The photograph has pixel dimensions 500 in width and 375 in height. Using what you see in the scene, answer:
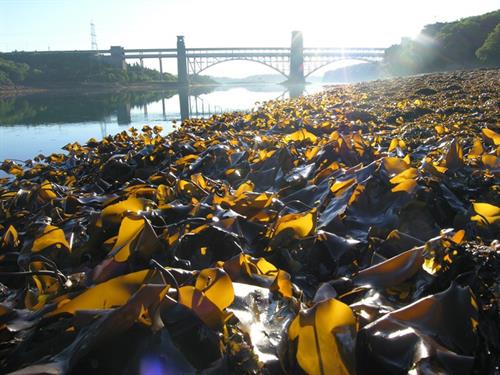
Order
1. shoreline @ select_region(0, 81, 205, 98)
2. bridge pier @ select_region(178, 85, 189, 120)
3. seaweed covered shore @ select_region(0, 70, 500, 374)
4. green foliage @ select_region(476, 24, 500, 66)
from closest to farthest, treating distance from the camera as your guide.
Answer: seaweed covered shore @ select_region(0, 70, 500, 374)
bridge pier @ select_region(178, 85, 189, 120)
green foliage @ select_region(476, 24, 500, 66)
shoreline @ select_region(0, 81, 205, 98)

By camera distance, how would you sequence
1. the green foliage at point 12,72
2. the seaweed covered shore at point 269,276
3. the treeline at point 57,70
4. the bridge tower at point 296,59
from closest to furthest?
the seaweed covered shore at point 269,276 < the green foliage at point 12,72 < the treeline at point 57,70 < the bridge tower at point 296,59

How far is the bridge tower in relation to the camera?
49.8 meters

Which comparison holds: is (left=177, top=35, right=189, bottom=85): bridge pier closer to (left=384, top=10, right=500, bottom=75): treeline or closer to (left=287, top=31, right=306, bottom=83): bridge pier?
(left=287, top=31, right=306, bottom=83): bridge pier

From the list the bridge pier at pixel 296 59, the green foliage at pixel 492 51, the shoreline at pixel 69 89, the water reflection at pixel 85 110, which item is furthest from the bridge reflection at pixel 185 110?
the bridge pier at pixel 296 59

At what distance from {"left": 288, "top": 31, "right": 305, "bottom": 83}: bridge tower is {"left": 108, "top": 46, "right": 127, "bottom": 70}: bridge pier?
2171 cm

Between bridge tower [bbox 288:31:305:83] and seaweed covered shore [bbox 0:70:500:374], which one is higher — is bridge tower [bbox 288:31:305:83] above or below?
above

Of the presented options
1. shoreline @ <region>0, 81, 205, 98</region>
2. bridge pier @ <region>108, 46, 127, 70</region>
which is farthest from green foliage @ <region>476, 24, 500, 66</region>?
bridge pier @ <region>108, 46, 127, 70</region>

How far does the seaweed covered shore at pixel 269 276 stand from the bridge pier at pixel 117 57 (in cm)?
5103

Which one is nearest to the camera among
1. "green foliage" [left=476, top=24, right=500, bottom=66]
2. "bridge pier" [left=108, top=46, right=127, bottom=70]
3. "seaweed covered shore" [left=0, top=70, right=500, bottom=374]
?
"seaweed covered shore" [left=0, top=70, right=500, bottom=374]

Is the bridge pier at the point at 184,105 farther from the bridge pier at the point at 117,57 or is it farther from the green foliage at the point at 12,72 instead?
the green foliage at the point at 12,72

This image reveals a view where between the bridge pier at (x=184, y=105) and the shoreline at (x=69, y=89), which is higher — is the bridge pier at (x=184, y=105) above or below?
below

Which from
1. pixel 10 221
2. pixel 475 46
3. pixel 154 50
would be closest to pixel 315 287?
pixel 10 221

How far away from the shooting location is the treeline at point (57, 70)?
39.7 m

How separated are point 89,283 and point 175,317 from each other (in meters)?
0.29
